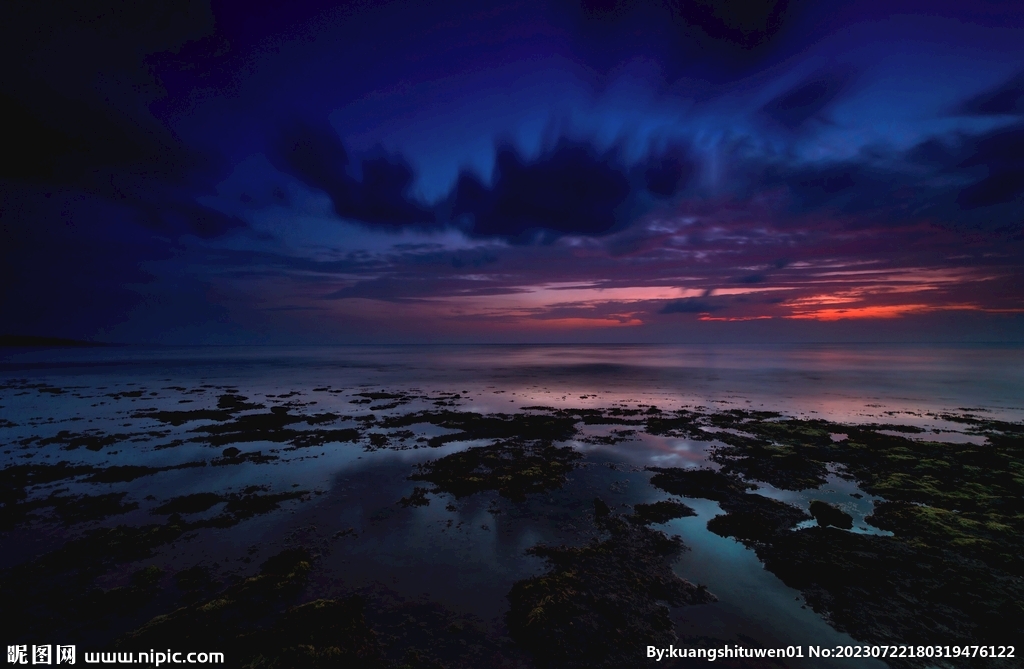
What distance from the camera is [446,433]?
24062 mm

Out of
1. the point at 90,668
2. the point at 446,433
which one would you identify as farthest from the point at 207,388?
the point at 90,668

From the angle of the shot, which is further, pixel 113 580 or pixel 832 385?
pixel 832 385

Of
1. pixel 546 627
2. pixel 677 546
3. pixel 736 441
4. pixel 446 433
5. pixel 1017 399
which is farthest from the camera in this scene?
pixel 1017 399

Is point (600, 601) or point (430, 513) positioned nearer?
point (600, 601)

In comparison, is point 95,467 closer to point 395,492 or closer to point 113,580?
point 113,580

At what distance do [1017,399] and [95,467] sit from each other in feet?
214

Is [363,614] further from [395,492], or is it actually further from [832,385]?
[832,385]

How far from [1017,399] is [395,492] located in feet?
174

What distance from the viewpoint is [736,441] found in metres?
21.6

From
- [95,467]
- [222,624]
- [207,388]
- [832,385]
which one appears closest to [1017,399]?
[832,385]

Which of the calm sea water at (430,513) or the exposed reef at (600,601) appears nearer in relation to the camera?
the exposed reef at (600,601)

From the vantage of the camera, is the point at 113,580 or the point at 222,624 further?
the point at 113,580

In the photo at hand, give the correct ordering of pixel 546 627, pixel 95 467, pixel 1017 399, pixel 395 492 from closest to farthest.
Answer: pixel 546 627
pixel 395 492
pixel 95 467
pixel 1017 399

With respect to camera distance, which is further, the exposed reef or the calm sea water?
the calm sea water
